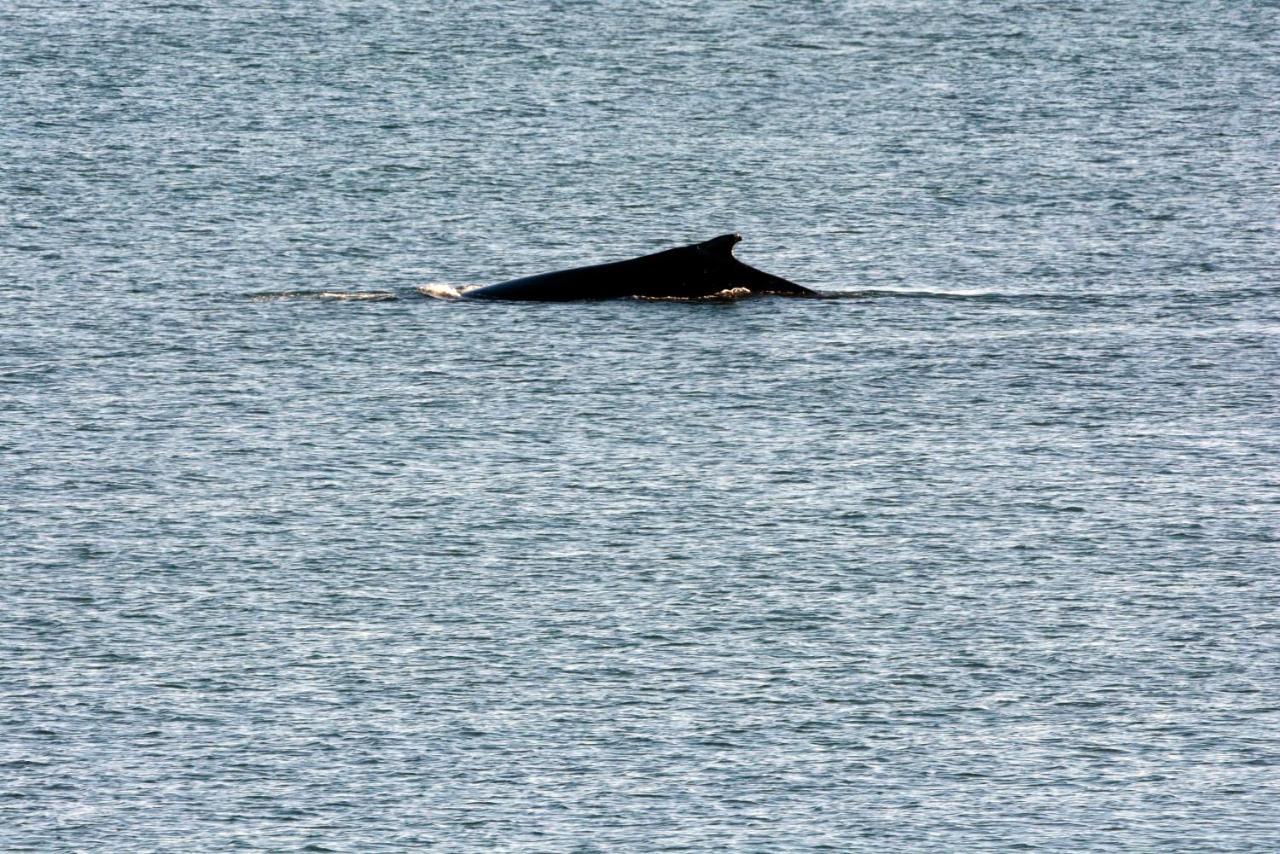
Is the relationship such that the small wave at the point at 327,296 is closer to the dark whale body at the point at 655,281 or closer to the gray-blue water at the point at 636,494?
the gray-blue water at the point at 636,494

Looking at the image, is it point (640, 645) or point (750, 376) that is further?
point (750, 376)

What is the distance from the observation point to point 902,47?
98.4 m

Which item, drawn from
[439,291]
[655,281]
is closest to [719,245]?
[655,281]

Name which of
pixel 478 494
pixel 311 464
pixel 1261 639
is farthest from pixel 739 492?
pixel 1261 639

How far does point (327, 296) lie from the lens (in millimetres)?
54625

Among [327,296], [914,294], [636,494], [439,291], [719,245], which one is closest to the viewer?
[636,494]

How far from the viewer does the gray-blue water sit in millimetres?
29906

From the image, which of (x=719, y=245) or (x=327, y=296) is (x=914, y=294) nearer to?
(x=719, y=245)

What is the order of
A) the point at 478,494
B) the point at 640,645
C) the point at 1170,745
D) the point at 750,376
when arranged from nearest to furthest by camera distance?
the point at 1170,745, the point at 640,645, the point at 478,494, the point at 750,376

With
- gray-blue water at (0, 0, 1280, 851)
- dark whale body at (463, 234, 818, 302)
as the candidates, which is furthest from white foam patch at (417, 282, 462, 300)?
gray-blue water at (0, 0, 1280, 851)

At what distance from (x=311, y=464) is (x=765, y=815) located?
51.2 ft

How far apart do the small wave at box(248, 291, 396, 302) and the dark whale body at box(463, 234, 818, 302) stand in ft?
5.75

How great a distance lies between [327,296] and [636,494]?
49.4 ft

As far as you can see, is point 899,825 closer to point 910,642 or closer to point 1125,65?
point 910,642
